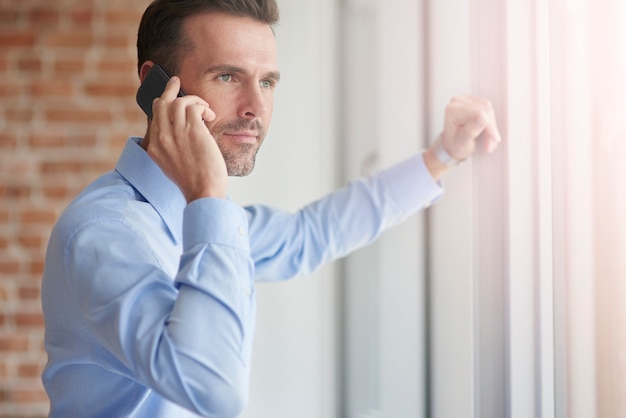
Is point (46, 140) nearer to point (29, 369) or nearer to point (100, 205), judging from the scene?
point (29, 369)

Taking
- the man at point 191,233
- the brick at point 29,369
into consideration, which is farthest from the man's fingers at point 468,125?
the brick at point 29,369

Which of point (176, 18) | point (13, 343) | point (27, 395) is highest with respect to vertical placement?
point (176, 18)

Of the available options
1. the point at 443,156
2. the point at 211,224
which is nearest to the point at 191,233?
the point at 211,224

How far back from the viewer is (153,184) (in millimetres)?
1182

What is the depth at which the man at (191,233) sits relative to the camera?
89 centimetres

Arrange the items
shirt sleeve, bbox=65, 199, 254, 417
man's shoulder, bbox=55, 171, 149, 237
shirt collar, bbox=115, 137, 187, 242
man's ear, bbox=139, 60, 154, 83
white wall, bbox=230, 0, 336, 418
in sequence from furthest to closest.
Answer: white wall, bbox=230, 0, 336, 418, man's ear, bbox=139, 60, 154, 83, shirt collar, bbox=115, 137, 187, 242, man's shoulder, bbox=55, 171, 149, 237, shirt sleeve, bbox=65, 199, 254, 417

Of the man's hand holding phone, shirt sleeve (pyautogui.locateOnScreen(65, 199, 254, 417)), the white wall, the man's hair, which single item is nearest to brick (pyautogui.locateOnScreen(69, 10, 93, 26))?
the white wall

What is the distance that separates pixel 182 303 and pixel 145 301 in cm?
6

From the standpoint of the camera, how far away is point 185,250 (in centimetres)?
96

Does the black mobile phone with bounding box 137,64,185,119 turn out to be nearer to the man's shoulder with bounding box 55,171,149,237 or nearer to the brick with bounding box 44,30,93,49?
the man's shoulder with bounding box 55,171,149,237

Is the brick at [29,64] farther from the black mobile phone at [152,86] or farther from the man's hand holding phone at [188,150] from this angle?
the man's hand holding phone at [188,150]

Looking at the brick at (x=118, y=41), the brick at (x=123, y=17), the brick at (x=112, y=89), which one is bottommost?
the brick at (x=112, y=89)

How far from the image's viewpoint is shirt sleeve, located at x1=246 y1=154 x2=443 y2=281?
1425mm

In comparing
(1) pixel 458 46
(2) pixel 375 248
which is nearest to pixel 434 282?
(2) pixel 375 248
